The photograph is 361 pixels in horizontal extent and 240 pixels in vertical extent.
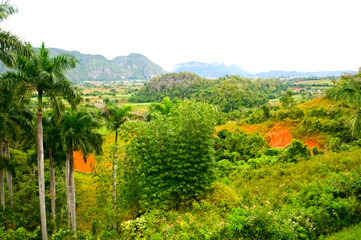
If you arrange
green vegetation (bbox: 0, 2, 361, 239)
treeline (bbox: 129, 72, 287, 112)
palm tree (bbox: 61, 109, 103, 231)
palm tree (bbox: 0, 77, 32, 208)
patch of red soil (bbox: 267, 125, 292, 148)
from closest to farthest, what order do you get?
green vegetation (bbox: 0, 2, 361, 239)
palm tree (bbox: 0, 77, 32, 208)
palm tree (bbox: 61, 109, 103, 231)
patch of red soil (bbox: 267, 125, 292, 148)
treeline (bbox: 129, 72, 287, 112)

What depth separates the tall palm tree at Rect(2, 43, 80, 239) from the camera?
9.70 meters

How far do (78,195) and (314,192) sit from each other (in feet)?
63.9

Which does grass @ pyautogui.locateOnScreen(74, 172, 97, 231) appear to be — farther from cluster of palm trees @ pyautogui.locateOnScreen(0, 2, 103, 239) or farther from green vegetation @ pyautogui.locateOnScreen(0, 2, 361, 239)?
cluster of palm trees @ pyautogui.locateOnScreen(0, 2, 103, 239)

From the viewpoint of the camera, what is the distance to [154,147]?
11352 mm

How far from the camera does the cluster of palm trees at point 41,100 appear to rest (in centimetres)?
959

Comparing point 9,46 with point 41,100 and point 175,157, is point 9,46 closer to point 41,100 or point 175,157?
point 41,100

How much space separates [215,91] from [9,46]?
69.1 meters

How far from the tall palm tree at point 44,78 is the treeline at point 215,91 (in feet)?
162

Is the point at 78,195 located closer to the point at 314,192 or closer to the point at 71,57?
the point at 71,57

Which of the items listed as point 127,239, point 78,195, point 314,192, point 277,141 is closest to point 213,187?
point 314,192

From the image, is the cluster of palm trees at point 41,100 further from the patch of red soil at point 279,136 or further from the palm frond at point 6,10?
the patch of red soil at point 279,136

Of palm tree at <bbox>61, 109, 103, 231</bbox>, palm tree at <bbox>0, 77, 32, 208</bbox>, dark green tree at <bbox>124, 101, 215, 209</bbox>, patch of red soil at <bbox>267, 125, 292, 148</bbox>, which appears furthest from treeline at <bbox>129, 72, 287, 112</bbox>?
dark green tree at <bbox>124, 101, 215, 209</bbox>

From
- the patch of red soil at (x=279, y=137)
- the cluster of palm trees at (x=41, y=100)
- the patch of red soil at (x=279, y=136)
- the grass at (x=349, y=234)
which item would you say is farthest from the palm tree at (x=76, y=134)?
the patch of red soil at (x=279, y=137)

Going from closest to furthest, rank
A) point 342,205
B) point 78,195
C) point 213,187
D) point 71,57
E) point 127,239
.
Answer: point 342,205, point 127,239, point 71,57, point 213,187, point 78,195
